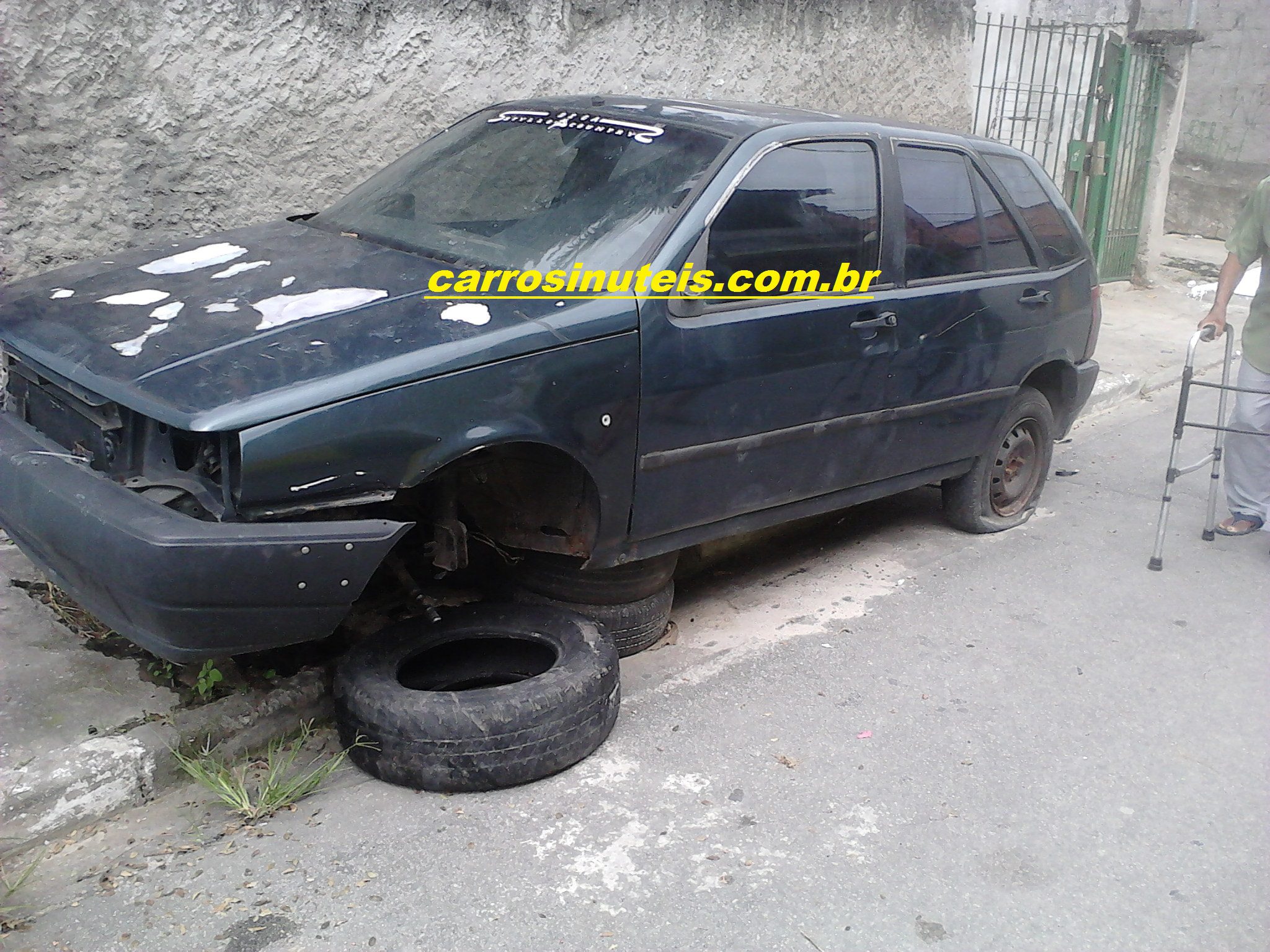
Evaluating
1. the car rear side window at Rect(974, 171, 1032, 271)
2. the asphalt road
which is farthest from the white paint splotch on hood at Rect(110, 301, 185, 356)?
the car rear side window at Rect(974, 171, 1032, 271)

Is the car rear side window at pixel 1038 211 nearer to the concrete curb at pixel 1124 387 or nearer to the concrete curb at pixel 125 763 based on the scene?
the concrete curb at pixel 1124 387

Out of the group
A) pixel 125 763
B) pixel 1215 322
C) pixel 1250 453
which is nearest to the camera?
pixel 125 763

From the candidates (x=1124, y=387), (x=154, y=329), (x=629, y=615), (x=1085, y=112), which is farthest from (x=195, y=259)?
(x=1085, y=112)

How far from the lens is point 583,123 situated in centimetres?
401

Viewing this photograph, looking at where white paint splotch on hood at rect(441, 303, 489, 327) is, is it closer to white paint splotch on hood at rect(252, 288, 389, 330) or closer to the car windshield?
white paint splotch on hood at rect(252, 288, 389, 330)

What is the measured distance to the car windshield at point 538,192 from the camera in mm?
3545

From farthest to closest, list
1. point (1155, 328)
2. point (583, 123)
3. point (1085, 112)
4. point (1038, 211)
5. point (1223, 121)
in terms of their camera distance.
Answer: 1. point (1223, 121)
2. point (1085, 112)
3. point (1155, 328)
4. point (1038, 211)
5. point (583, 123)

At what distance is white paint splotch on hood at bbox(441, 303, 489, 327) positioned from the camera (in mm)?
3105

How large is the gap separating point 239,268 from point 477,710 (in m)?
1.58

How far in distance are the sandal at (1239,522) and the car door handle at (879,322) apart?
8.04ft

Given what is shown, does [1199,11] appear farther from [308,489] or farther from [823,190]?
[308,489]

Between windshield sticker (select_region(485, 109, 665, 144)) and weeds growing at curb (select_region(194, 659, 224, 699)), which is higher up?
windshield sticker (select_region(485, 109, 665, 144))

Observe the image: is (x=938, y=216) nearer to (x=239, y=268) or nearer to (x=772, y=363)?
(x=772, y=363)

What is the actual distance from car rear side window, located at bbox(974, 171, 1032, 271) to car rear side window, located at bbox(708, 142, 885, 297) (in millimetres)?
752
